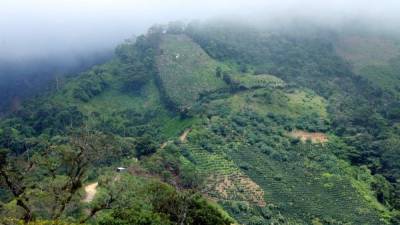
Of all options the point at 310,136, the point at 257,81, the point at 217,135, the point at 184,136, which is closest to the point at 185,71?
the point at 257,81

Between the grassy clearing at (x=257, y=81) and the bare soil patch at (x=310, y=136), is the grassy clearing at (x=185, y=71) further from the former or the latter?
the bare soil patch at (x=310, y=136)

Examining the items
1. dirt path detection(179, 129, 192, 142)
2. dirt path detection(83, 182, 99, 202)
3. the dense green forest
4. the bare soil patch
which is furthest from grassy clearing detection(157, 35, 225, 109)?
dirt path detection(83, 182, 99, 202)

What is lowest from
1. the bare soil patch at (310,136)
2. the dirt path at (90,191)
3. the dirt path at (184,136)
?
the bare soil patch at (310,136)

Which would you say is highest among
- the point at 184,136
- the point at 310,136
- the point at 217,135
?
the point at 217,135

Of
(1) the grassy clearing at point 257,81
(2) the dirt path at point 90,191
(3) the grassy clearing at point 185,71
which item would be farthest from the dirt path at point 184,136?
(1) the grassy clearing at point 257,81

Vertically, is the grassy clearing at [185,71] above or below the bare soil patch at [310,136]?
above

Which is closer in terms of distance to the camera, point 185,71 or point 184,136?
point 184,136

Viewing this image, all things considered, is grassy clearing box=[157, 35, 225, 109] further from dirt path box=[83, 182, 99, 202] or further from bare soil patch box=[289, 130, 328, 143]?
dirt path box=[83, 182, 99, 202]

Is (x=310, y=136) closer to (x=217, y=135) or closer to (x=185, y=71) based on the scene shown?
(x=217, y=135)
